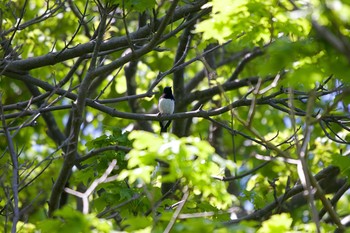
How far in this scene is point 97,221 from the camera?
12.6ft

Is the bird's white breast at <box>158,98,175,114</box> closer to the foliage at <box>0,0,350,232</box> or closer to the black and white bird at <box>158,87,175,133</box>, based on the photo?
the black and white bird at <box>158,87,175,133</box>

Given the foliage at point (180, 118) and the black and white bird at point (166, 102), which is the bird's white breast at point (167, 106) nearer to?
the black and white bird at point (166, 102)

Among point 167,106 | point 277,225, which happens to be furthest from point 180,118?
point 167,106

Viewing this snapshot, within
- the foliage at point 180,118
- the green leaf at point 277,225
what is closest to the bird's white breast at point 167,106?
the foliage at point 180,118

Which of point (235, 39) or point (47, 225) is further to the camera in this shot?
point (235, 39)

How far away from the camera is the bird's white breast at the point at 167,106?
30.2 feet

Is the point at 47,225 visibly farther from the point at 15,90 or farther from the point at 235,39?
the point at 15,90

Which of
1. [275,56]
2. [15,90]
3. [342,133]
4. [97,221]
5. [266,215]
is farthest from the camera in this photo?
[15,90]

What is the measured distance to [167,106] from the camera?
9.34m

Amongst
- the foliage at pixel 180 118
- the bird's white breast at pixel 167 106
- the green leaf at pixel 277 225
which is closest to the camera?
the green leaf at pixel 277 225

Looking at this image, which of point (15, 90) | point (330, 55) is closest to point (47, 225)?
point (330, 55)

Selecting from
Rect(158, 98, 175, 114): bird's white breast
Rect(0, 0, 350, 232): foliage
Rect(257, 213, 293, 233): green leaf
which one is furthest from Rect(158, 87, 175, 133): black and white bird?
Rect(257, 213, 293, 233): green leaf

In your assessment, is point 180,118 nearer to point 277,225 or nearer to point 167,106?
point 277,225

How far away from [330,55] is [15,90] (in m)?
7.37
